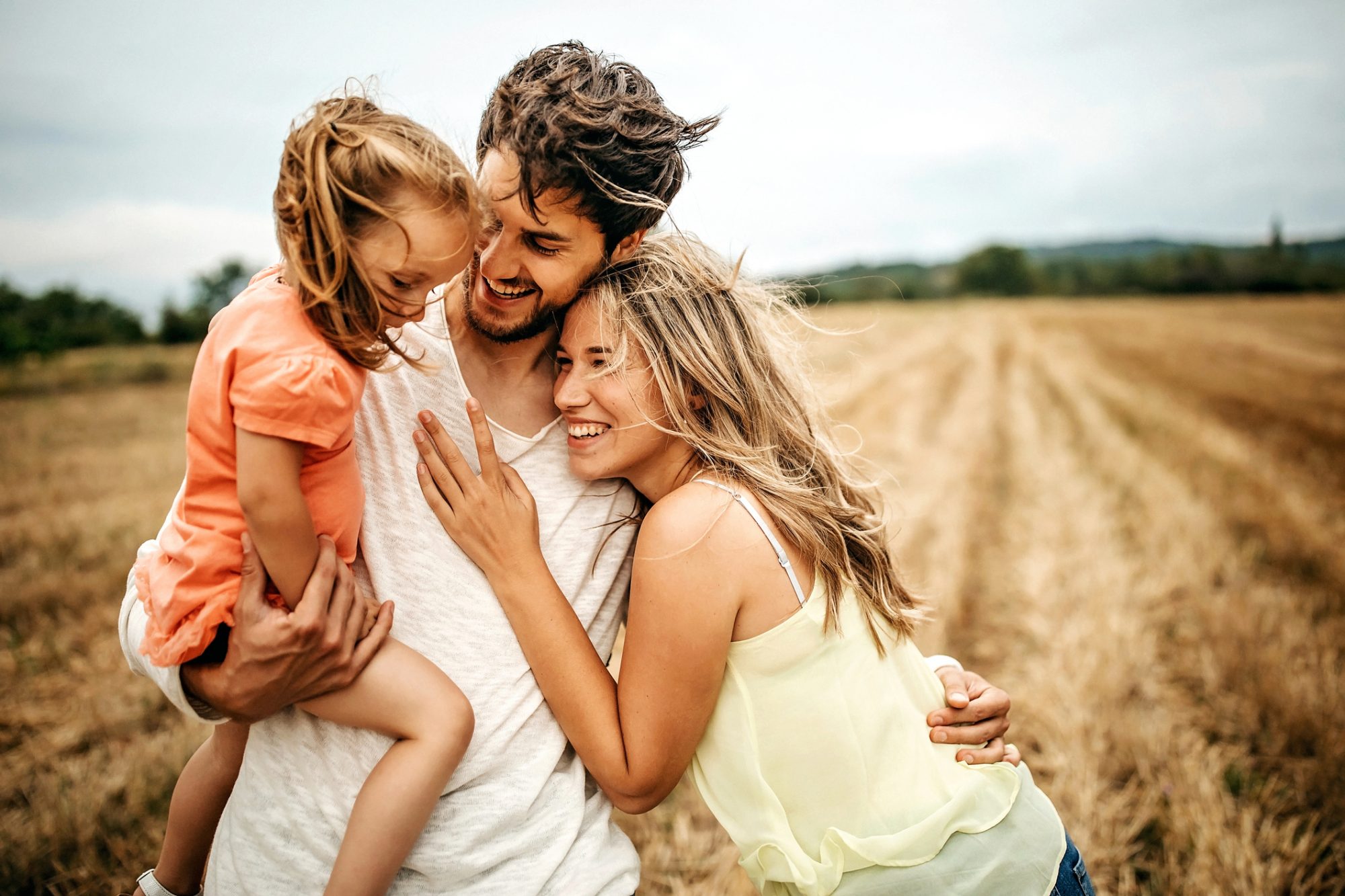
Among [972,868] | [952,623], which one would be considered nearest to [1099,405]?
[952,623]

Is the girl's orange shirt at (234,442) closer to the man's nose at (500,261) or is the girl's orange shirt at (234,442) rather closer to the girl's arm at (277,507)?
the girl's arm at (277,507)

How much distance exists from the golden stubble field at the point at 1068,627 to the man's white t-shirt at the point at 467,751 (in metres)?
1.33

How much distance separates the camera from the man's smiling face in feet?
6.47

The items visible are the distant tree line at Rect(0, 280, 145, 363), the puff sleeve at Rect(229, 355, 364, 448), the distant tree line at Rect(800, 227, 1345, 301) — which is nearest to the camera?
the puff sleeve at Rect(229, 355, 364, 448)

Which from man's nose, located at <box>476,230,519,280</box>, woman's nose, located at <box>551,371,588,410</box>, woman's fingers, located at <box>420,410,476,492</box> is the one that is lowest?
woman's fingers, located at <box>420,410,476,492</box>

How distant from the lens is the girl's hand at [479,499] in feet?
5.80

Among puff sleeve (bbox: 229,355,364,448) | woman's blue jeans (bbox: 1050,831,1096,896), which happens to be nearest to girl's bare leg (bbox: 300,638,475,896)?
puff sleeve (bbox: 229,355,364,448)

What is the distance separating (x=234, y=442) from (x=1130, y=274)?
261 feet

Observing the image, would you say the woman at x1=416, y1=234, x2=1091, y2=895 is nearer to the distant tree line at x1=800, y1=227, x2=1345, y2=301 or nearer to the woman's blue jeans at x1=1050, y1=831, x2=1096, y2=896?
the woman's blue jeans at x1=1050, y1=831, x2=1096, y2=896

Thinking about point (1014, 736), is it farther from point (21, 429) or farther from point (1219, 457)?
point (21, 429)

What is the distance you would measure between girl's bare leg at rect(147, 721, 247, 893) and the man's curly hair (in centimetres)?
158

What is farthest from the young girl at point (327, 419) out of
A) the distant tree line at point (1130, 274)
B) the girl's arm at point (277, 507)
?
the distant tree line at point (1130, 274)

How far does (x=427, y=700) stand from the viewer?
163cm

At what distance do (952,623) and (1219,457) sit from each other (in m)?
5.83
